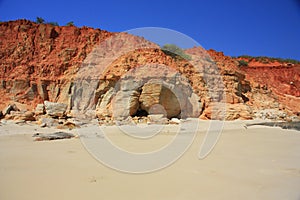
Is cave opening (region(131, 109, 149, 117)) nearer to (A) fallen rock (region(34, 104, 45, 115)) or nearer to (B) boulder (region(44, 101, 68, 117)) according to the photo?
(B) boulder (region(44, 101, 68, 117))

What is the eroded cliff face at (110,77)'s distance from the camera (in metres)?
12.0

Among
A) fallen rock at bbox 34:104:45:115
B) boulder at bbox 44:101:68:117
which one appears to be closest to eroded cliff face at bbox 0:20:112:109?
fallen rock at bbox 34:104:45:115

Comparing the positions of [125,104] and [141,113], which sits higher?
[125,104]

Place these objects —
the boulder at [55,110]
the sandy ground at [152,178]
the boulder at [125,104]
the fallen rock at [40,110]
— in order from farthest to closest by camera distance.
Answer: the boulder at [125,104]
the fallen rock at [40,110]
the boulder at [55,110]
the sandy ground at [152,178]

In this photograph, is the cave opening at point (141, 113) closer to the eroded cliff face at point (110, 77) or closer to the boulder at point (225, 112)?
the eroded cliff face at point (110, 77)

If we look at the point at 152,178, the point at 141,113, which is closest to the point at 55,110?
the point at 141,113

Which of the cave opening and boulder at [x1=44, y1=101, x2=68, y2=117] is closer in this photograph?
boulder at [x1=44, y1=101, x2=68, y2=117]

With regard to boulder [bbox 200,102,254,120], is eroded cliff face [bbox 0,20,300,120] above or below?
above

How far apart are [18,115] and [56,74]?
531cm

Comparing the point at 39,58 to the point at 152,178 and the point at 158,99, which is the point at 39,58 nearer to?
the point at 158,99

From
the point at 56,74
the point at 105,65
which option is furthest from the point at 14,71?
the point at 105,65

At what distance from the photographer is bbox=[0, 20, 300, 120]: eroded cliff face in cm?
1195

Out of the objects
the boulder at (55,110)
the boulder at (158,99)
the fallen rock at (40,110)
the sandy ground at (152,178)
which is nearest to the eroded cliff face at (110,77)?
the boulder at (158,99)

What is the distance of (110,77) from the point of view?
12406 millimetres
